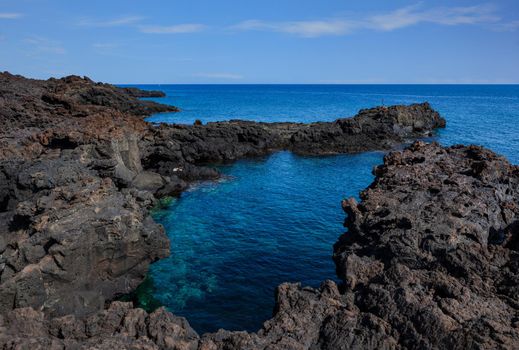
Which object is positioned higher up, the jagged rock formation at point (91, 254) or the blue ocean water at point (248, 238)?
the jagged rock formation at point (91, 254)

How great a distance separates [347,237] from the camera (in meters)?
22.0

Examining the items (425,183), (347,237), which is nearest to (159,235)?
(347,237)

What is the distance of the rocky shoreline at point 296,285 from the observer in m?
12.6

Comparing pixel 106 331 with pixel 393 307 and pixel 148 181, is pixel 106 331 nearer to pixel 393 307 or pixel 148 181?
pixel 393 307

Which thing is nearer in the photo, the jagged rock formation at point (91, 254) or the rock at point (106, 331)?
the rock at point (106, 331)

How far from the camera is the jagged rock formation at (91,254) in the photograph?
42.0 ft

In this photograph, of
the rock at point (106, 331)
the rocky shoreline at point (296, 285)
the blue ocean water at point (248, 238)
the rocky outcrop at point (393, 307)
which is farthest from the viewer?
the blue ocean water at point (248, 238)

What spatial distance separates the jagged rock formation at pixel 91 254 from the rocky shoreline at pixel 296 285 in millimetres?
60

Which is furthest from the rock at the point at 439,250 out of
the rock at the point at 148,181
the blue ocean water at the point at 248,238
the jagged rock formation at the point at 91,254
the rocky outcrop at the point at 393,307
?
the rock at the point at 148,181

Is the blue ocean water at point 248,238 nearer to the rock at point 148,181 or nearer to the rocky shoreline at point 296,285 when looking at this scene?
the rock at point 148,181

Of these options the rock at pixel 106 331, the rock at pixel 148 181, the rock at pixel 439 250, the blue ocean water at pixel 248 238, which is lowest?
the blue ocean water at pixel 248 238

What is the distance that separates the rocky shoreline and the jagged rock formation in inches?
2.4

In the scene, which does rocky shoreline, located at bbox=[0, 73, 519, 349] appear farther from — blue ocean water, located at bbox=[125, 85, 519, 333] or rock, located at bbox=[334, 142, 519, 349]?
blue ocean water, located at bbox=[125, 85, 519, 333]

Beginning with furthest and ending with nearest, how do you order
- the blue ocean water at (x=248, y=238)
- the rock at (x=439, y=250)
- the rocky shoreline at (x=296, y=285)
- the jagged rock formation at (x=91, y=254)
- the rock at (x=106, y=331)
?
the blue ocean water at (x=248, y=238), the jagged rock formation at (x=91, y=254), the rocky shoreline at (x=296, y=285), the rock at (x=439, y=250), the rock at (x=106, y=331)
